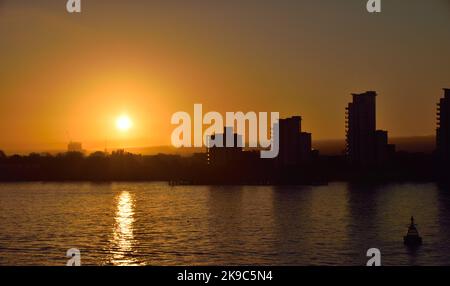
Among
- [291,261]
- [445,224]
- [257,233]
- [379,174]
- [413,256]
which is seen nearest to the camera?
[291,261]

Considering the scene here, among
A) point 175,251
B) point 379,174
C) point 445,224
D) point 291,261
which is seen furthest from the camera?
point 379,174

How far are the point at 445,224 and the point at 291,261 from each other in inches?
1445

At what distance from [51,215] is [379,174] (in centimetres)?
12748

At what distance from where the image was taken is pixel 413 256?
142 ft
